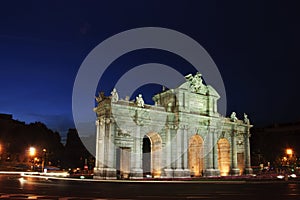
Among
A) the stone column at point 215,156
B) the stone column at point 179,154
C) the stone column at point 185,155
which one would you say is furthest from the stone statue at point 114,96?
the stone column at point 215,156

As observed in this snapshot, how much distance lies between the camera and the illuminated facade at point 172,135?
148 ft

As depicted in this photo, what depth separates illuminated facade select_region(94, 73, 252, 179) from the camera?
1781 inches

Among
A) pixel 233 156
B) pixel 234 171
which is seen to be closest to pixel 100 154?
pixel 234 171

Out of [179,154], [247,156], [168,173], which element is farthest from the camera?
[247,156]

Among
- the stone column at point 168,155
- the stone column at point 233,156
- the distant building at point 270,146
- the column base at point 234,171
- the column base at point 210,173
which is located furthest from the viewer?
the distant building at point 270,146

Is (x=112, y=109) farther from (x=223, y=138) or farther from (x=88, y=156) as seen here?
(x=88, y=156)

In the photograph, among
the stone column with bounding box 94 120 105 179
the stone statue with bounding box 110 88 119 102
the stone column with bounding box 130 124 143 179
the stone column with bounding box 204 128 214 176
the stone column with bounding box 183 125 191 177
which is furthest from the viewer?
the stone column with bounding box 204 128 214 176

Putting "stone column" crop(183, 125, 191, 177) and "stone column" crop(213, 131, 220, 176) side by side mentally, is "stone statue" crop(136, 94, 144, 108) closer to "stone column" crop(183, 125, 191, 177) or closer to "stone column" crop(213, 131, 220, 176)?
"stone column" crop(183, 125, 191, 177)

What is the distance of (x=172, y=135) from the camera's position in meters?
51.1

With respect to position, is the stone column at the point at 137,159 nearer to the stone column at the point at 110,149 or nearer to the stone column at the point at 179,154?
the stone column at the point at 110,149

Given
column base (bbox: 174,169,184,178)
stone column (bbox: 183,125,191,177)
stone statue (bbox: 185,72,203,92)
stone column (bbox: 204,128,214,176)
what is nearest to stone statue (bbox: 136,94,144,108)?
stone column (bbox: 183,125,191,177)

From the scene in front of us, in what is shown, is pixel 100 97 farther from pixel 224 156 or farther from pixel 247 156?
pixel 247 156

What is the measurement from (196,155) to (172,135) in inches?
Answer: 373

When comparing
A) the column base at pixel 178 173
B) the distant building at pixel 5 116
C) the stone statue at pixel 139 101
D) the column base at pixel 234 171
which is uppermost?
the distant building at pixel 5 116
